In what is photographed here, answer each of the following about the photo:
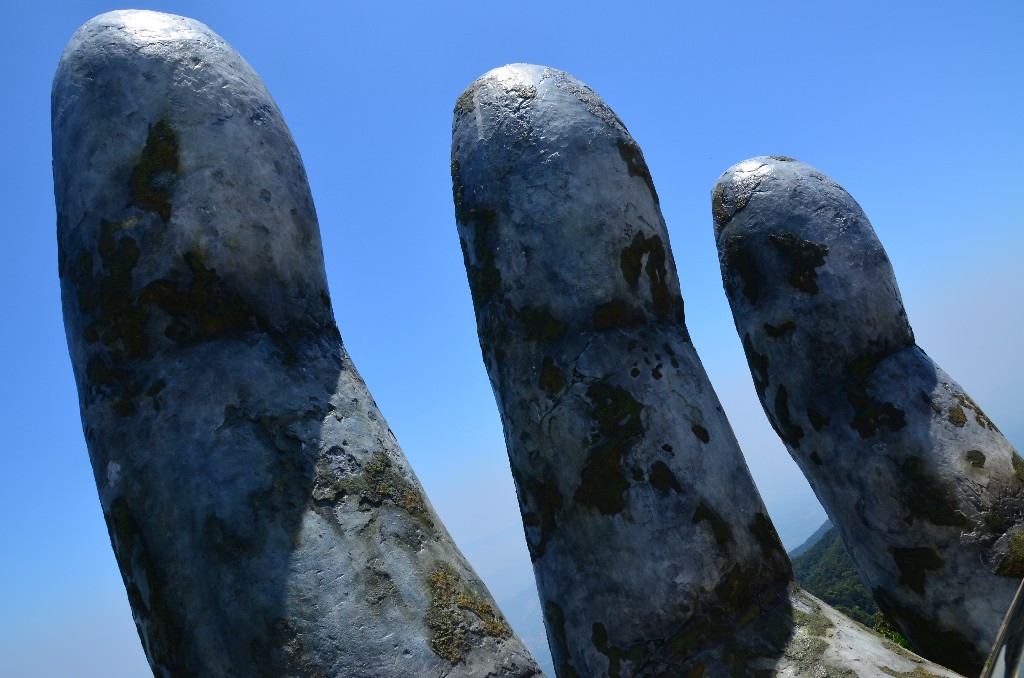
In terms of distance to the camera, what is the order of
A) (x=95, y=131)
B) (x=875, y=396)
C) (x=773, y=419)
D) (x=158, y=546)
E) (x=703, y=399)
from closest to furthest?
(x=158, y=546)
(x=95, y=131)
(x=703, y=399)
(x=875, y=396)
(x=773, y=419)

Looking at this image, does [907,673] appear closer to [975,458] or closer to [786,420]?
[975,458]

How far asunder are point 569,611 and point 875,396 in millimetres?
2081

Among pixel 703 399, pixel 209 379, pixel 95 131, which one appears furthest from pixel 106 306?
pixel 703 399

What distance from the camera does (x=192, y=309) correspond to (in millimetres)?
3494

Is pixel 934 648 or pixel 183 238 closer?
pixel 183 238

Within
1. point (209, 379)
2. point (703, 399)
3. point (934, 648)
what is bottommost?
point (934, 648)

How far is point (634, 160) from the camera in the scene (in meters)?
4.33

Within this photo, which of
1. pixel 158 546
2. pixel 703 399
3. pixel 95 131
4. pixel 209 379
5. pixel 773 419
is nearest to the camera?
pixel 158 546

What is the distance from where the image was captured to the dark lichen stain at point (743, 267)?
480 cm

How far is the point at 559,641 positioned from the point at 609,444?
38.4 inches

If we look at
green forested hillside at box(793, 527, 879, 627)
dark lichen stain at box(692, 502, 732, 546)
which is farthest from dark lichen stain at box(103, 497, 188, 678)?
green forested hillside at box(793, 527, 879, 627)

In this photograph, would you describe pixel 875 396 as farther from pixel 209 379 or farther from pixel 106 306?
pixel 106 306

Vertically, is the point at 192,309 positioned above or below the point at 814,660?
above

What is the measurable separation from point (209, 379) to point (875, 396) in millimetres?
3441
